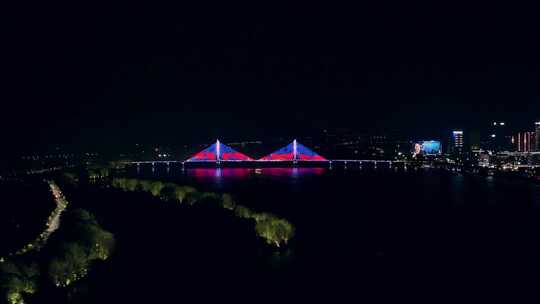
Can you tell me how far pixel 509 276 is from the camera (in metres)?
7.38

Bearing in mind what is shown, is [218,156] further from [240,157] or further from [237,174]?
[237,174]

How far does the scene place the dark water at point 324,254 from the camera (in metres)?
6.67

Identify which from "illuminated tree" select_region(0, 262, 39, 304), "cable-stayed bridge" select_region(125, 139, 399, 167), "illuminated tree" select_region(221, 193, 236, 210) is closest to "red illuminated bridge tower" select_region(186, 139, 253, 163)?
"cable-stayed bridge" select_region(125, 139, 399, 167)

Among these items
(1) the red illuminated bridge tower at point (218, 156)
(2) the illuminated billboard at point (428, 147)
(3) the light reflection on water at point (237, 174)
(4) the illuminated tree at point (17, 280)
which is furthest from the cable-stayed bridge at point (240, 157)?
(4) the illuminated tree at point (17, 280)

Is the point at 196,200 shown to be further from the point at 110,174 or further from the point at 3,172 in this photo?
the point at 3,172

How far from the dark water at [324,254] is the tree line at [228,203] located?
0.78ft

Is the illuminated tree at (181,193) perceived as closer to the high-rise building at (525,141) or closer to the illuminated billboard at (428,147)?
the high-rise building at (525,141)

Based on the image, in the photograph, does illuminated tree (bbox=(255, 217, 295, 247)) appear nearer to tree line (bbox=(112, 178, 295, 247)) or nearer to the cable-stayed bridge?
tree line (bbox=(112, 178, 295, 247))

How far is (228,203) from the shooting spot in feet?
38.0

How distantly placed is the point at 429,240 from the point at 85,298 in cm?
578

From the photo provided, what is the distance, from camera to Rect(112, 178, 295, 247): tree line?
856 cm

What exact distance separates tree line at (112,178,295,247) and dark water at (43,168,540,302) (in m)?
0.24

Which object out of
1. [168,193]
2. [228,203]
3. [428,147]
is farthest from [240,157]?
[228,203]

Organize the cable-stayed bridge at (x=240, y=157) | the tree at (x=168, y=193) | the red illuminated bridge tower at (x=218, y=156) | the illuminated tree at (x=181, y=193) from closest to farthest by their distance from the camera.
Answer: the illuminated tree at (x=181, y=193), the tree at (x=168, y=193), the red illuminated bridge tower at (x=218, y=156), the cable-stayed bridge at (x=240, y=157)
